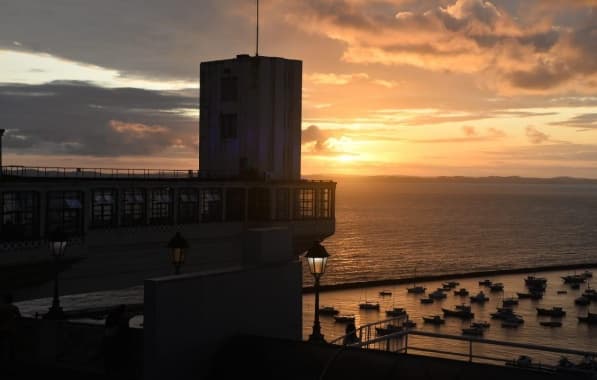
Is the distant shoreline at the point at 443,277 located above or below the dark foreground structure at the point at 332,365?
below

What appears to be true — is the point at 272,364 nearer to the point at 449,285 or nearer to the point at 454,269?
the point at 449,285

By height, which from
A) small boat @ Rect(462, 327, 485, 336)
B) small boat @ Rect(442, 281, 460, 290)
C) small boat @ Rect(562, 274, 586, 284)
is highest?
small boat @ Rect(562, 274, 586, 284)

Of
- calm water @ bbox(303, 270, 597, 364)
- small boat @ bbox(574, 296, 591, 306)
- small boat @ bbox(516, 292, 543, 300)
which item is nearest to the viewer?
calm water @ bbox(303, 270, 597, 364)

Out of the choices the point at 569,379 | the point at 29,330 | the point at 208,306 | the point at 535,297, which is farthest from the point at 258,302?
the point at 535,297

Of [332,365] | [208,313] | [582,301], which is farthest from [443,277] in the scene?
[332,365]

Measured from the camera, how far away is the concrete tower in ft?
203

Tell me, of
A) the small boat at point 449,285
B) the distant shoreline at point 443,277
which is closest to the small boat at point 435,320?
the distant shoreline at point 443,277

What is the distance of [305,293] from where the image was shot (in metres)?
110

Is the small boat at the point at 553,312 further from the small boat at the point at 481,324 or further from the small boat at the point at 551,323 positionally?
the small boat at the point at 481,324

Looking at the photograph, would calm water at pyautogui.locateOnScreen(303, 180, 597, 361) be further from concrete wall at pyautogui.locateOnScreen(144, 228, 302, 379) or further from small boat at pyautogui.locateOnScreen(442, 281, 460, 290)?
concrete wall at pyautogui.locateOnScreen(144, 228, 302, 379)

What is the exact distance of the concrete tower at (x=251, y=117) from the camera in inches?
2437

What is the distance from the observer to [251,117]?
205 ft

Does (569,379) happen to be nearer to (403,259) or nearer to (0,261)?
(0,261)

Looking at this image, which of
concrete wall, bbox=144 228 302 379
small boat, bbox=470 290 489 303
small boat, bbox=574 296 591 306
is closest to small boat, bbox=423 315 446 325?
small boat, bbox=470 290 489 303
